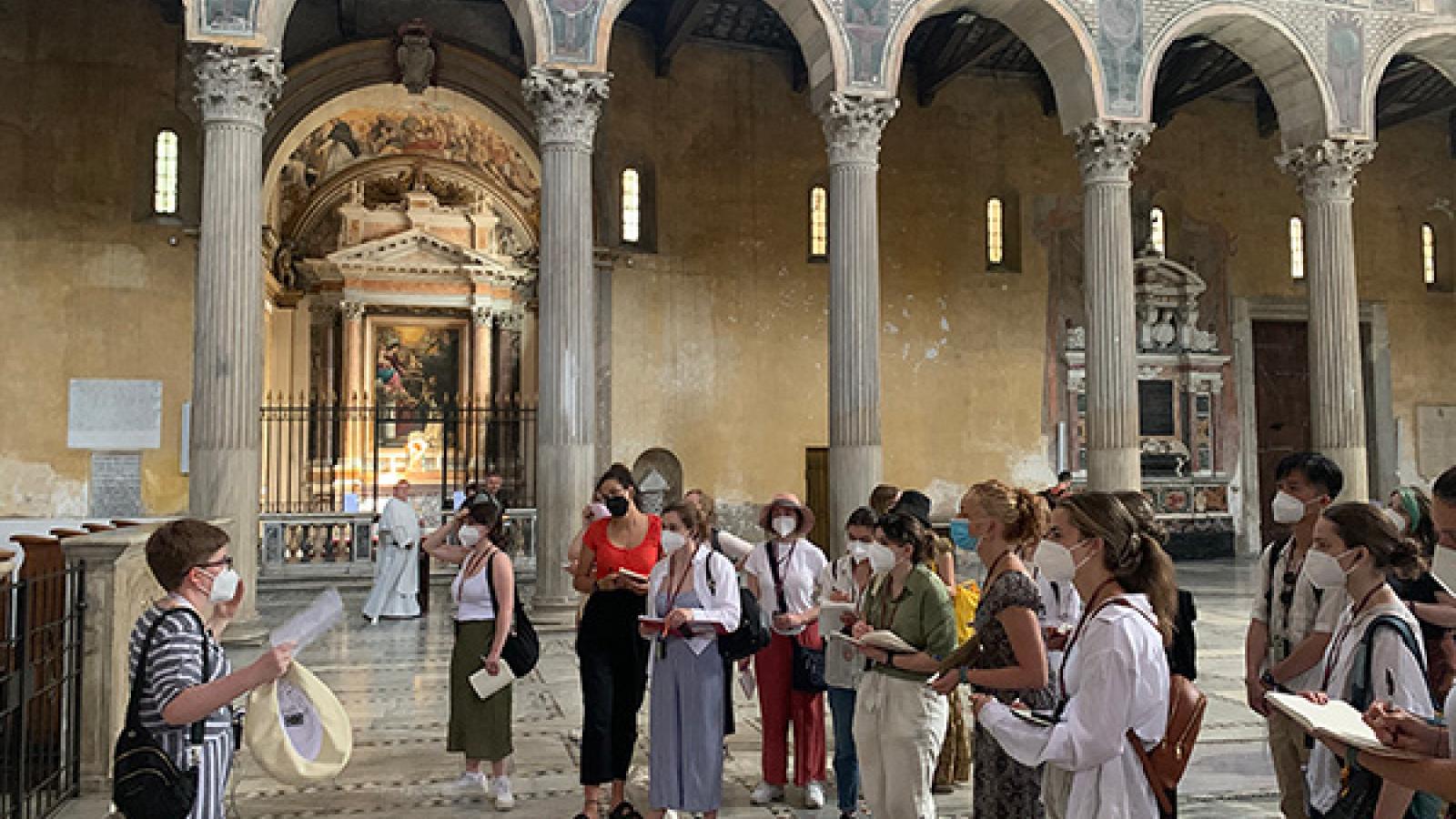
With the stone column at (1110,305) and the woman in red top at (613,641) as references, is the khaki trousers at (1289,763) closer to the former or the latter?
the woman in red top at (613,641)

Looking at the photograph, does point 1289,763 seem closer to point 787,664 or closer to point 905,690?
point 905,690

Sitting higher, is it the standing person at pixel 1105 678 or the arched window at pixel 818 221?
the arched window at pixel 818 221

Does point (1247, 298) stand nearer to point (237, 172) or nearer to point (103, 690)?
point (237, 172)

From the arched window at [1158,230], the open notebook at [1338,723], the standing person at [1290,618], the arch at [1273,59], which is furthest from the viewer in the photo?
the arched window at [1158,230]

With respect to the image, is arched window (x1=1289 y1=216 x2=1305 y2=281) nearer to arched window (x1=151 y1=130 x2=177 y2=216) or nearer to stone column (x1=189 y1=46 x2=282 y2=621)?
stone column (x1=189 y1=46 x2=282 y2=621)

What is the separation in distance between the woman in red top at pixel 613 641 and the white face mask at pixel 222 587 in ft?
6.75

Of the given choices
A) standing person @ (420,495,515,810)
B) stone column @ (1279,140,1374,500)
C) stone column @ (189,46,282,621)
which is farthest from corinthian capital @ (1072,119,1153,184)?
standing person @ (420,495,515,810)

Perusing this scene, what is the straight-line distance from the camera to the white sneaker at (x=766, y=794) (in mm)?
5621

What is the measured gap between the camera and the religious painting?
2298 cm

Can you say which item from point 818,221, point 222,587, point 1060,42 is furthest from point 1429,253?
point 222,587

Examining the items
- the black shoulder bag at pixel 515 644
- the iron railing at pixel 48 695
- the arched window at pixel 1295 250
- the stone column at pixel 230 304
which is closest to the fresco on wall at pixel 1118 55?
the arched window at pixel 1295 250

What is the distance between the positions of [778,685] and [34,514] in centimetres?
1283

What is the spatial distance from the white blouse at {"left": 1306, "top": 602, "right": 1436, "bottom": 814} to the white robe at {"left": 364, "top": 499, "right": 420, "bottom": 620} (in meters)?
10.4

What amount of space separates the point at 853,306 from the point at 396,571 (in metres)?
6.07
